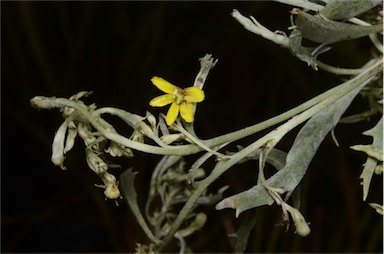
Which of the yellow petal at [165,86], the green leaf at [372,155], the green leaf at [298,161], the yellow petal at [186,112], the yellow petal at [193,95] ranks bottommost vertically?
the green leaf at [372,155]

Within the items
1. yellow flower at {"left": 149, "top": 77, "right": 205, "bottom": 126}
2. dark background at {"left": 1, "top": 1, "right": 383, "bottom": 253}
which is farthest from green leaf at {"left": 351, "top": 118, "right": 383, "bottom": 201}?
dark background at {"left": 1, "top": 1, "right": 383, "bottom": 253}

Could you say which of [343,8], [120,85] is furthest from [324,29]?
[120,85]

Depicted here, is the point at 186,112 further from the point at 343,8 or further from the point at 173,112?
the point at 343,8

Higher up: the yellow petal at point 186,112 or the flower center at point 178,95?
the flower center at point 178,95

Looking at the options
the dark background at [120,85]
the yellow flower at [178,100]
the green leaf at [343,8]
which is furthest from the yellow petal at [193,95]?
the dark background at [120,85]

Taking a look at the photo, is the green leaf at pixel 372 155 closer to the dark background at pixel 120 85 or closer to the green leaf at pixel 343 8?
the green leaf at pixel 343 8

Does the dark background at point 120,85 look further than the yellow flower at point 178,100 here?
Yes
